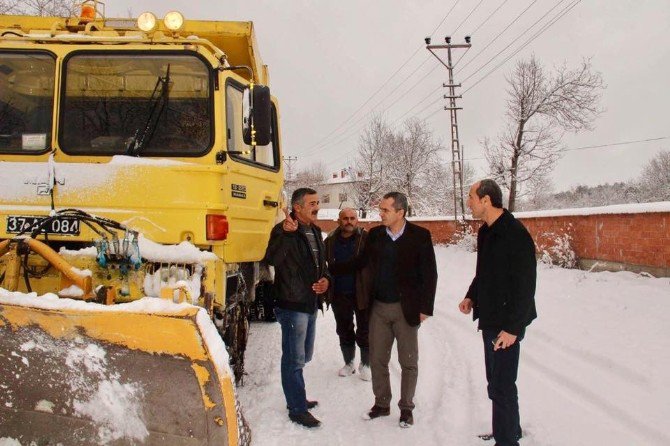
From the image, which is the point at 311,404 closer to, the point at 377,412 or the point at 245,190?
the point at 377,412

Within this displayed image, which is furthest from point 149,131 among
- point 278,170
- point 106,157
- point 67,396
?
point 67,396

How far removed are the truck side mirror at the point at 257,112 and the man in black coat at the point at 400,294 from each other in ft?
3.85

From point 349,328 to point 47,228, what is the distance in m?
3.08

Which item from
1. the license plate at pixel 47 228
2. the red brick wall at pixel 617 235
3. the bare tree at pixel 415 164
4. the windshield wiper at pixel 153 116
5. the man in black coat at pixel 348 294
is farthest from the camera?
the bare tree at pixel 415 164

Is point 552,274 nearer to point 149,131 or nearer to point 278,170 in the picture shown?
point 278,170

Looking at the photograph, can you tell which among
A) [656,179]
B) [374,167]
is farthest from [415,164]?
[656,179]

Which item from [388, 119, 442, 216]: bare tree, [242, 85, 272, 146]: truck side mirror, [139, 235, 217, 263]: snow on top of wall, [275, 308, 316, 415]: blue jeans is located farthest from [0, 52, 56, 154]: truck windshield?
[388, 119, 442, 216]: bare tree

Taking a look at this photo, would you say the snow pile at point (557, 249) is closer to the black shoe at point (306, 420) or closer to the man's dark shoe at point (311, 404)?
the man's dark shoe at point (311, 404)

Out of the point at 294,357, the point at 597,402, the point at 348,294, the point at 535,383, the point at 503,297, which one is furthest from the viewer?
the point at 348,294

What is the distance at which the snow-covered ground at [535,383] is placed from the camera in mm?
3693

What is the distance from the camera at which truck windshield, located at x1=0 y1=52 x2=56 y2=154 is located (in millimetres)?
3805

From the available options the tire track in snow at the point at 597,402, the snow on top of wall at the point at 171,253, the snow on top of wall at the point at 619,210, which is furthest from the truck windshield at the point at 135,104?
the snow on top of wall at the point at 619,210

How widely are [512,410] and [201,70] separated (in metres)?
3.41

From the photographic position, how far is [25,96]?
153 inches
